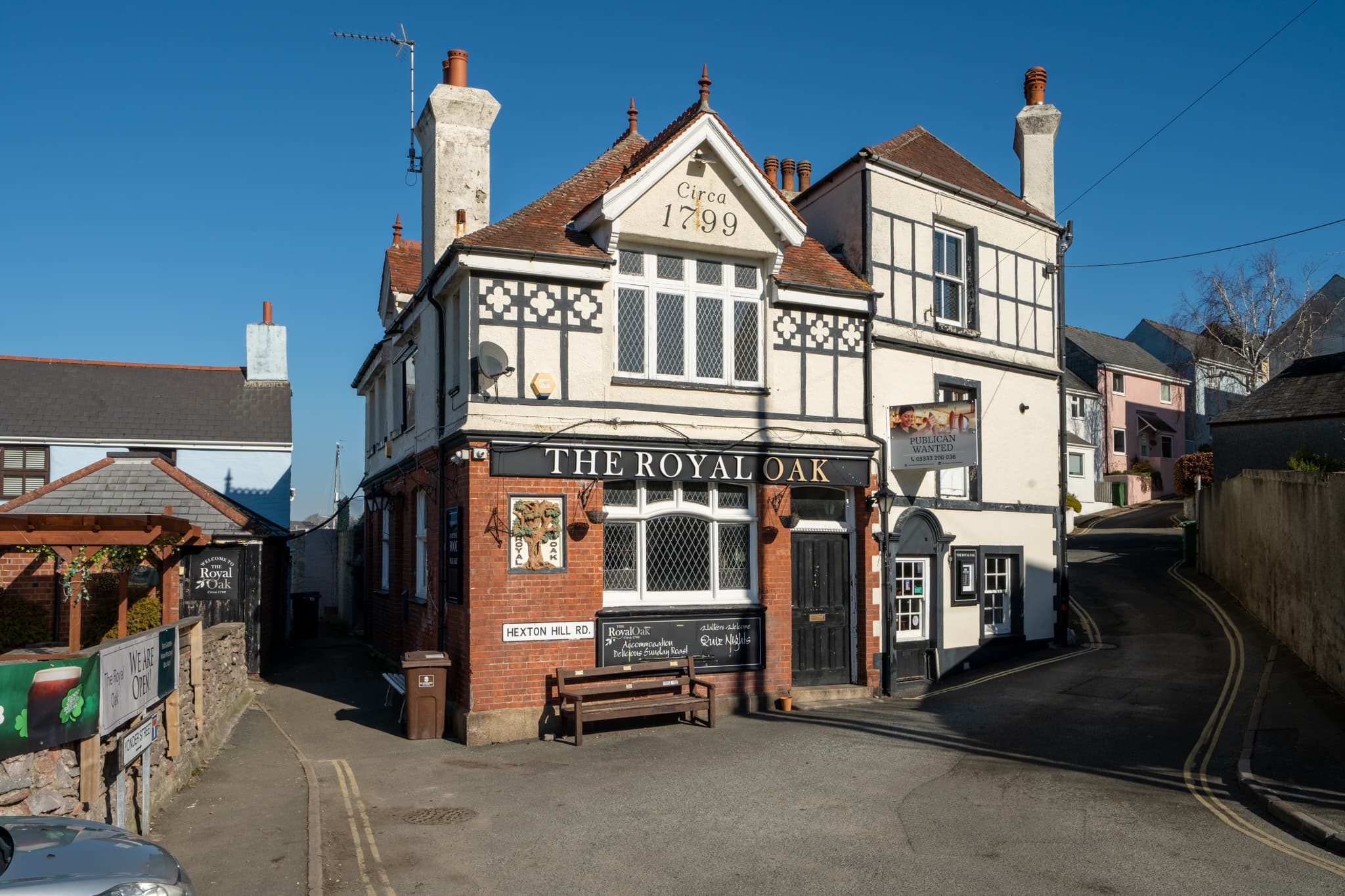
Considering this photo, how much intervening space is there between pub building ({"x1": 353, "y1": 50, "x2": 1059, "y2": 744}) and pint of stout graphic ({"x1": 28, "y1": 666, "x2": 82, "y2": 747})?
606 cm

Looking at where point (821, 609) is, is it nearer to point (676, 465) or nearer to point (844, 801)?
point (676, 465)

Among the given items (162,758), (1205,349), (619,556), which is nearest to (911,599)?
(619,556)

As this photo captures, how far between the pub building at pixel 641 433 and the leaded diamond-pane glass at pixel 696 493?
0.05m

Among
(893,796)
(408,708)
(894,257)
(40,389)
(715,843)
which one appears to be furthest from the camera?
(40,389)

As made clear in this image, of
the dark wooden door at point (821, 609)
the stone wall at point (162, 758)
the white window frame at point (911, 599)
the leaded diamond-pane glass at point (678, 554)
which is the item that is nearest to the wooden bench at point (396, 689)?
the stone wall at point (162, 758)

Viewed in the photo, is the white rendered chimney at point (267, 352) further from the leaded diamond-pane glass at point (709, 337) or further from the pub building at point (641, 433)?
the leaded diamond-pane glass at point (709, 337)

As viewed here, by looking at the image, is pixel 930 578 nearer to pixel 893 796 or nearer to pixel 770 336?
pixel 770 336

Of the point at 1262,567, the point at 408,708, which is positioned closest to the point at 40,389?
the point at 408,708

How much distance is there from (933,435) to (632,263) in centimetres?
547

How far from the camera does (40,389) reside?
26.6 m

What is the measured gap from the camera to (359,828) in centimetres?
887

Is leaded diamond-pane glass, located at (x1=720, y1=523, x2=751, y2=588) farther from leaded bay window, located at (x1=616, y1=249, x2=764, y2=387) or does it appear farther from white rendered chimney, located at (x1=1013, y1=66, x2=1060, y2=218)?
white rendered chimney, located at (x1=1013, y1=66, x2=1060, y2=218)

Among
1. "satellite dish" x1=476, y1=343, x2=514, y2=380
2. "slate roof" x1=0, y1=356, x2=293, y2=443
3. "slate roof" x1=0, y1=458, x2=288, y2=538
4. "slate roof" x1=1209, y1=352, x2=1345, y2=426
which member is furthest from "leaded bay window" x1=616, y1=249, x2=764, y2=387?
"slate roof" x1=1209, y1=352, x2=1345, y2=426

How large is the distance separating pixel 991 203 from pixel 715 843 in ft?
45.8
